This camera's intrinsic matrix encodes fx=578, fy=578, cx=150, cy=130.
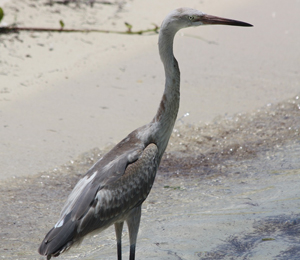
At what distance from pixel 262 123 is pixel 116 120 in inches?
68.2

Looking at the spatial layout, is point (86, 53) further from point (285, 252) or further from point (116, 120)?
point (285, 252)

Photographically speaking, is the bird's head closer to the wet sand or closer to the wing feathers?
the wing feathers

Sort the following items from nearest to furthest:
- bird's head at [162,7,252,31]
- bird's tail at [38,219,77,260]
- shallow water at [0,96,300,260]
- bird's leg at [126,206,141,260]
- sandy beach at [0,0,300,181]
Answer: bird's tail at [38,219,77,260]
bird's leg at [126,206,141,260]
bird's head at [162,7,252,31]
shallow water at [0,96,300,260]
sandy beach at [0,0,300,181]

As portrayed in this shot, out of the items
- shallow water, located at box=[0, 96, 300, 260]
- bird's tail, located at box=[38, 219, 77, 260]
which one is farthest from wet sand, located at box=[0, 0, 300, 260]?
bird's tail, located at box=[38, 219, 77, 260]

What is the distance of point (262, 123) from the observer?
6805mm

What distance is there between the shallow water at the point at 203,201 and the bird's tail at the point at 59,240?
61 cm

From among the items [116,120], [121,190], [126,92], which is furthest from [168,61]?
[126,92]

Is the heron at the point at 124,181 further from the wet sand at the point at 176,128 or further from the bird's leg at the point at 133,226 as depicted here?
the wet sand at the point at 176,128

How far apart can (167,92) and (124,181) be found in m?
0.78

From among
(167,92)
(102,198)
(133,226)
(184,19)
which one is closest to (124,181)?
(102,198)

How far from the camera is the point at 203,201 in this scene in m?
5.23

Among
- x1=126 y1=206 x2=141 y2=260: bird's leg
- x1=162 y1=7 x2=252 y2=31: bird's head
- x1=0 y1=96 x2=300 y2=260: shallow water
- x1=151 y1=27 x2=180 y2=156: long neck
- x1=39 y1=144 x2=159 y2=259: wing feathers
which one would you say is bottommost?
x1=0 y1=96 x2=300 y2=260: shallow water

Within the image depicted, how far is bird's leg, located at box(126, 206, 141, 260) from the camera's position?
4.20 m

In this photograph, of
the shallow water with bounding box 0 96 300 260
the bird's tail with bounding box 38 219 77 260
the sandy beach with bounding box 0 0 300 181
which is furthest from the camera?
the sandy beach with bounding box 0 0 300 181
